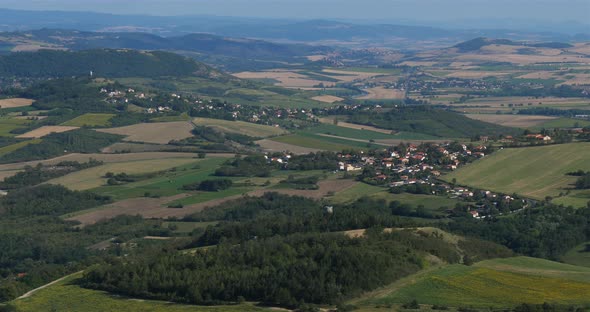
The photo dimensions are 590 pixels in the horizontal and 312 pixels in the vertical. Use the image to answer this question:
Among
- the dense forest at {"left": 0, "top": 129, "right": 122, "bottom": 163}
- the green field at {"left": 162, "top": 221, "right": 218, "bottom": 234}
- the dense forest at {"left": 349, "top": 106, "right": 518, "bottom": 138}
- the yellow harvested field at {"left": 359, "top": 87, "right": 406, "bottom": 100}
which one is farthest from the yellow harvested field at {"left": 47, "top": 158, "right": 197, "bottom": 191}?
the yellow harvested field at {"left": 359, "top": 87, "right": 406, "bottom": 100}

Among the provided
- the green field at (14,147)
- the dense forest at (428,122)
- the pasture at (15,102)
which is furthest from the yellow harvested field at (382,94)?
the green field at (14,147)

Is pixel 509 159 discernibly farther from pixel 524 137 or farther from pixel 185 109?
pixel 185 109

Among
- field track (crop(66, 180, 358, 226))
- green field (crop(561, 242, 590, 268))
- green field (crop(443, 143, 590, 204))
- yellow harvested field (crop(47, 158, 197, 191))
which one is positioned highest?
green field (crop(561, 242, 590, 268))

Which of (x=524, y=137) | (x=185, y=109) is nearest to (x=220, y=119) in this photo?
(x=185, y=109)

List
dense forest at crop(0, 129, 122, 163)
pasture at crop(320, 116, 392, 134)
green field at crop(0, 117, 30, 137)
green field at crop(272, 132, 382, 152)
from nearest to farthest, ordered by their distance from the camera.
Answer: dense forest at crop(0, 129, 122, 163)
green field at crop(272, 132, 382, 152)
green field at crop(0, 117, 30, 137)
pasture at crop(320, 116, 392, 134)

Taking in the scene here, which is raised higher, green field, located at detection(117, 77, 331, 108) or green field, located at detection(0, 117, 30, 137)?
green field, located at detection(0, 117, 30, 137)

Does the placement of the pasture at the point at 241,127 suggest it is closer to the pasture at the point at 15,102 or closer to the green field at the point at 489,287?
the pasture at the point at 15,102

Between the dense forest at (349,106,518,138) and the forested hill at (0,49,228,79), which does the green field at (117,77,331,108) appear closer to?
the forested hill at (0,49,228,79)
